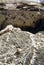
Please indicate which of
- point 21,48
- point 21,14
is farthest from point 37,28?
point 21,48

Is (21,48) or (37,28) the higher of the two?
(21,48)

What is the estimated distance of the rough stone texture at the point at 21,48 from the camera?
1.20 meters

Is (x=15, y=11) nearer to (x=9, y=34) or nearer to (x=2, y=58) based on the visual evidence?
(x=9, y=34)

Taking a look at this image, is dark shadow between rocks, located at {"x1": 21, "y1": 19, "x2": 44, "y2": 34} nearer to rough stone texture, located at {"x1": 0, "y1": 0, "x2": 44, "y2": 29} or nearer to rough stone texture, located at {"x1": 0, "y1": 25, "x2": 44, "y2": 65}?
rough stone texture, located at {"x1": 0, "y1": 0, "x2": 44, "y2": 29}

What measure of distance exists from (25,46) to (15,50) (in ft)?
0.32

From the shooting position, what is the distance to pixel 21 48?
1.38 metres

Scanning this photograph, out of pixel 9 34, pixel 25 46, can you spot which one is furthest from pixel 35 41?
pixel 9 34

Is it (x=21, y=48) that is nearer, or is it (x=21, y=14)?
(x=21, y=48)

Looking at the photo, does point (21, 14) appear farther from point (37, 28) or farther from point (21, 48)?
point (21, 48)

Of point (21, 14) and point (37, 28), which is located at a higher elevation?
point (21, 14)

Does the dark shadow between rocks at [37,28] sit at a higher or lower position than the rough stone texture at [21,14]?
lower

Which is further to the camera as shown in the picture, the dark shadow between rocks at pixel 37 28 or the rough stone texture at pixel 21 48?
the dark shadow between rocks at pixel 37 28

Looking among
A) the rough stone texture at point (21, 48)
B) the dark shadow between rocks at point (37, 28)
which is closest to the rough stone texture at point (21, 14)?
the dark shadow between rocks at point (37, 28)

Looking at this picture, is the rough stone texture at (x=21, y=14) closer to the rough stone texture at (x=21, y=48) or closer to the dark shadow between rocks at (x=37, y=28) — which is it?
the dark shadow between rocks at (x=37, y=28)
